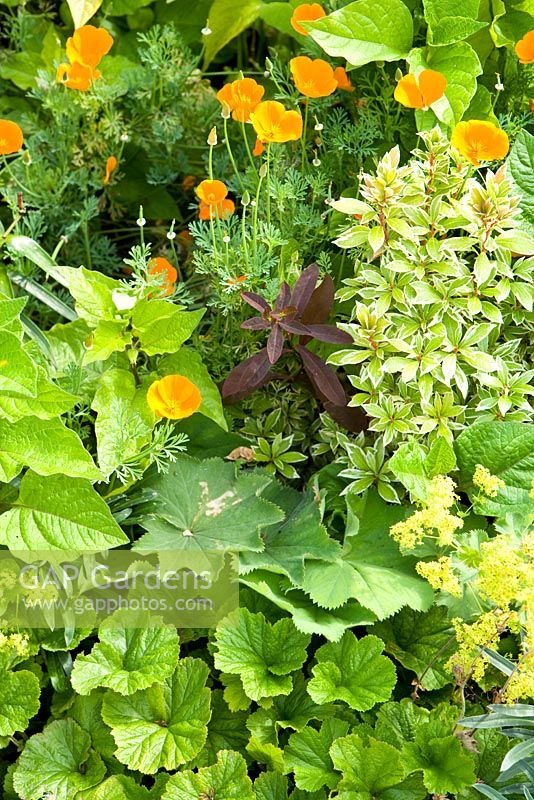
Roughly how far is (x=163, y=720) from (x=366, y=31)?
→ 1404 mm

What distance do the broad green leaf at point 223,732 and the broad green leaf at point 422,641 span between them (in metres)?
0.30

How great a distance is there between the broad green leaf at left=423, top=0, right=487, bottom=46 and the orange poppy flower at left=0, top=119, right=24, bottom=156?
0.86 m

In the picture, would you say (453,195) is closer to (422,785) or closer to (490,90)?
(490,90)

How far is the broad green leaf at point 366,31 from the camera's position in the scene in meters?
1.86

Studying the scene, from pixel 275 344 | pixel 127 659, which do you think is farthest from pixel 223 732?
pixel 275 344

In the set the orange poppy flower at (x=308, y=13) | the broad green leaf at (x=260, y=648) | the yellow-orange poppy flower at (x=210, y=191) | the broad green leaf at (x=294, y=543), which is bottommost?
the broad green leaf at (x=260, y=648)

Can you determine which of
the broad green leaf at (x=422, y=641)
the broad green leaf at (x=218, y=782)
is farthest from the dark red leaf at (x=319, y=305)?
Result: the broad green leaf at (x=218, y=782)

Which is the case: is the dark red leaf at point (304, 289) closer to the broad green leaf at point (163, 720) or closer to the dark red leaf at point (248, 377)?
the dark red leaf at point (248, 377)

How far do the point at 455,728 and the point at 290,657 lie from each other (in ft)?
0.97

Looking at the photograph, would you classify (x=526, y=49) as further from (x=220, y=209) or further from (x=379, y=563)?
(x=379, y=563)

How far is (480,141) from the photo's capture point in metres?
1.69

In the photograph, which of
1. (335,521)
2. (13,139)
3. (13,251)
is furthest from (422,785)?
(13,139)

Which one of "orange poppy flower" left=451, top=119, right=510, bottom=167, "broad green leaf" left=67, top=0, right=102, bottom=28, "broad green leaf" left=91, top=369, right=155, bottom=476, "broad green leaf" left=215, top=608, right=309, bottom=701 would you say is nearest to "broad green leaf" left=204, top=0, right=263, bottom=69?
"broad green leaf" left=67, top=0, right=102, bottom=28

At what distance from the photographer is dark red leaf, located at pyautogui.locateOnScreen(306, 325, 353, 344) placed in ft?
5.67
